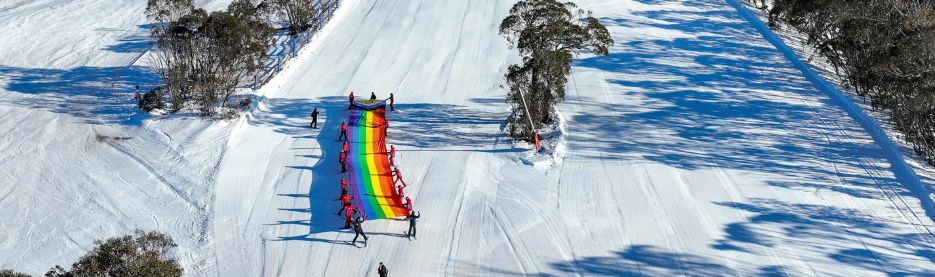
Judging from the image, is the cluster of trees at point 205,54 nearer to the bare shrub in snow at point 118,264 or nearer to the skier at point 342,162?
the skier at point 342,162

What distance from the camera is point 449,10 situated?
50.6 metres

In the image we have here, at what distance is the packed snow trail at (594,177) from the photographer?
2300 cm

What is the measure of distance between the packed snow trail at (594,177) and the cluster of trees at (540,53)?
188cm

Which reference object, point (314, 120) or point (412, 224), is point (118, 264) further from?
point (314, 120)

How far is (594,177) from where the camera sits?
28406 millimetres

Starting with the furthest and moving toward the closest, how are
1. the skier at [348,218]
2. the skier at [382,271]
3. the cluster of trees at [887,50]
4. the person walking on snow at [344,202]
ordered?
the cluster of trees at [887,50] < the person walking on snow at [344,202] < the skier at [348,218] < the skier at [382,271]

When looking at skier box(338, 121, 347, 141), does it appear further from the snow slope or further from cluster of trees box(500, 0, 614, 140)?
cluster of trees box(500, 0, 614, 140)

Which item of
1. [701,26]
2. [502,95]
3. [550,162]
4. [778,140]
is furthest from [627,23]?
[550,162]

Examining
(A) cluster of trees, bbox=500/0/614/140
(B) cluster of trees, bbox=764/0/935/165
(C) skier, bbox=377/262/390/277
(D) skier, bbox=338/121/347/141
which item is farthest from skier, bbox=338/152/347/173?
(B) cluster of trees, bbox=764/0/935/165

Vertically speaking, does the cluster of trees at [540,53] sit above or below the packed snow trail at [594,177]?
above

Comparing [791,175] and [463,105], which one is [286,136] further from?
[791,175]

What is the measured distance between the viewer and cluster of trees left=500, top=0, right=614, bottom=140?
1185 inches

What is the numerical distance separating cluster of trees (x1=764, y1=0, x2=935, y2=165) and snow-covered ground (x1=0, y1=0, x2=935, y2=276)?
5.07 feet

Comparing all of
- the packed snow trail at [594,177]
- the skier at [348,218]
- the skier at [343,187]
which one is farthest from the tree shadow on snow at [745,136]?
the skier at [343,187]
